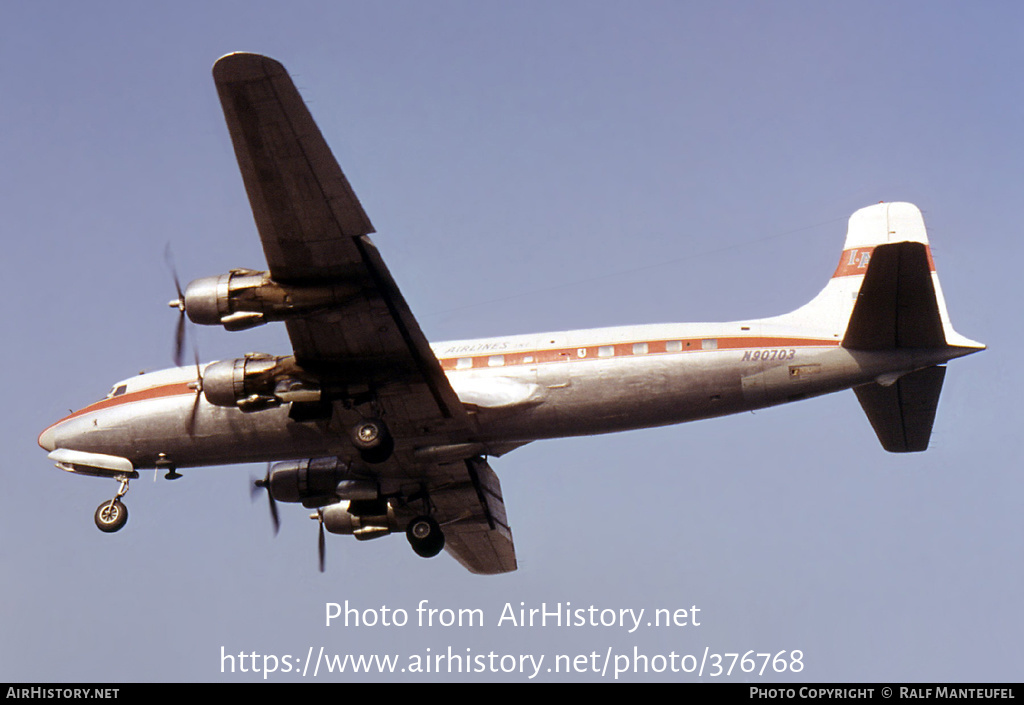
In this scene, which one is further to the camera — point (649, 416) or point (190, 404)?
point (190, 404)

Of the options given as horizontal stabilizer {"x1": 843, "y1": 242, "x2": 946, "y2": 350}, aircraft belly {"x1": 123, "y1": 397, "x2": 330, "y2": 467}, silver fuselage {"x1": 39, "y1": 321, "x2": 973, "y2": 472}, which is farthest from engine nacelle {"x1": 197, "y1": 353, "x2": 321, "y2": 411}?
horizontal stabilizer {"x1": 843, "y1": 242, "x2": 946, "y2": 350}

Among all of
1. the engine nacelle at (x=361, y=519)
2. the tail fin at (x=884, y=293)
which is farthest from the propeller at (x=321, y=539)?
the tail fin at (x=884, y=293)

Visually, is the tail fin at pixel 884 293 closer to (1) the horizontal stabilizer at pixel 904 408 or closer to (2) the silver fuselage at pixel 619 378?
(2) the silver fuselage at pixel 619 378

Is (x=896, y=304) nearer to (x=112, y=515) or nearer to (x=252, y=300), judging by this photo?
(x=252, y=300)

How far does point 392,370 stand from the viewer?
20.3 meters

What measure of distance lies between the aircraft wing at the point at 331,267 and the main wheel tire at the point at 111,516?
19.9 feet

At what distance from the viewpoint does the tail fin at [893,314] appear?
18.4 metres

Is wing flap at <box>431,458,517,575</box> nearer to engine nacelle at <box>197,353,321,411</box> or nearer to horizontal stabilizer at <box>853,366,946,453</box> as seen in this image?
engine nacelle at <box>197,353,321,411</box>

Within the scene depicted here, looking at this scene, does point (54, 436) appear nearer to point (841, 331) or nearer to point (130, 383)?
point (130, 383)

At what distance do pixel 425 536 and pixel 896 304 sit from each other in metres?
11.1

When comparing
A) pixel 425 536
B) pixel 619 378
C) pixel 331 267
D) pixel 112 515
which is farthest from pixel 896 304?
pixel 112 515
